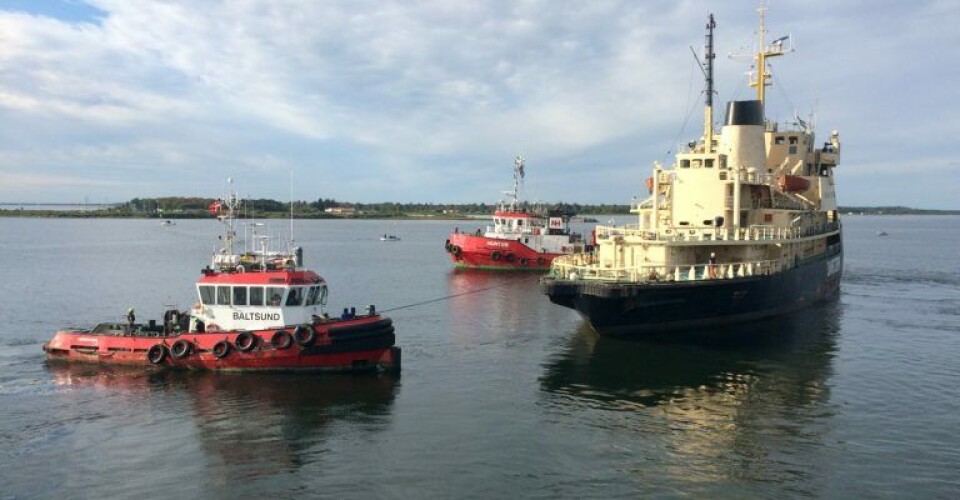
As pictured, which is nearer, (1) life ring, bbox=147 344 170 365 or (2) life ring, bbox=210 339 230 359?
(2) life ring, bbox=210 339 230 359

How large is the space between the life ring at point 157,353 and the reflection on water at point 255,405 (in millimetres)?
443

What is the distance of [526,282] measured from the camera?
2229 inches

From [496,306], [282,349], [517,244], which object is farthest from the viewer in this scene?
[517,244]

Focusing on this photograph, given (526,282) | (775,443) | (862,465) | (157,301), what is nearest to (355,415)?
(775,443)

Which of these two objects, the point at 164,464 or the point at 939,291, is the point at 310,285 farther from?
the point at 939,291

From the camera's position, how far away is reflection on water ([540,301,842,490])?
56.7 feet

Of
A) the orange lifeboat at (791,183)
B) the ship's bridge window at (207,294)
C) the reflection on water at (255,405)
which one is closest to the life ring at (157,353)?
the reflection on water at (255,405)

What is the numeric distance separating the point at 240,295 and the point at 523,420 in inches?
431

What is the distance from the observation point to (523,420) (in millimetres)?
20000

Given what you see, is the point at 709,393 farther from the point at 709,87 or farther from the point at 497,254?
the point at 497,254

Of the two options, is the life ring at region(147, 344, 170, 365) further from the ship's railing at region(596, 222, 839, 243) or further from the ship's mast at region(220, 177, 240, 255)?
the ship's railing at region(596, 222, 839, 243)

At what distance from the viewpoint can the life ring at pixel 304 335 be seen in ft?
76.4

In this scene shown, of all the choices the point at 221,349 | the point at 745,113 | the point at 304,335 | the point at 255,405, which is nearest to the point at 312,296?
the point at 304,335

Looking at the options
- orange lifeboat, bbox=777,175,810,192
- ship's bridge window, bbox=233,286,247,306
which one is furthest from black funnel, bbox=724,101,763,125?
ship's bridge window, bbox=233,286,247,306
